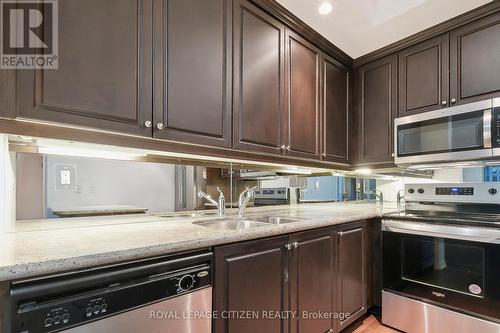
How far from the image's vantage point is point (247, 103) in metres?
1.65

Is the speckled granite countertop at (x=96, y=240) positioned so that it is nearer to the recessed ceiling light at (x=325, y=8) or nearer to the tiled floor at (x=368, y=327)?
the tiled floor at (x=368, y=327)

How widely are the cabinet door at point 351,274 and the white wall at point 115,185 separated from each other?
4.01 feet

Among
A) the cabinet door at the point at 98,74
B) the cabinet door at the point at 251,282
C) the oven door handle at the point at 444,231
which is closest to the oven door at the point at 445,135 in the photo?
the oven door handle at the point at 444,231

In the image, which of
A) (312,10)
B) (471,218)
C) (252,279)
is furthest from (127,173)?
(471,218)

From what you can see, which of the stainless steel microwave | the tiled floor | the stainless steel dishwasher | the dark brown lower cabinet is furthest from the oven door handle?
the stainless steel dishwasher

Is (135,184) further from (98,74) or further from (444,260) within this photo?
(444,260)

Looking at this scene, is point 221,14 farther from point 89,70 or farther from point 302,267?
point 302,267

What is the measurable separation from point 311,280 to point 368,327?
96 cm

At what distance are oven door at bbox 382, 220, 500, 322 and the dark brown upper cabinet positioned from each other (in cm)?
21

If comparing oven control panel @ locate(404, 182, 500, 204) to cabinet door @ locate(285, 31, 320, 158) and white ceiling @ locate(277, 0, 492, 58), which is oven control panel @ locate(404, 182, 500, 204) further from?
white ceiling @ locate(277, 0, 492, 58)

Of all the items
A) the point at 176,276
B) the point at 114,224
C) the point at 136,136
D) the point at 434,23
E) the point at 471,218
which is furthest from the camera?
the point at 434,23

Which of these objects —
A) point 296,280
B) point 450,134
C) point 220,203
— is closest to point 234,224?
point 220,203

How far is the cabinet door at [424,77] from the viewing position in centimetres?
207

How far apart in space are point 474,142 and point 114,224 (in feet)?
7.93
